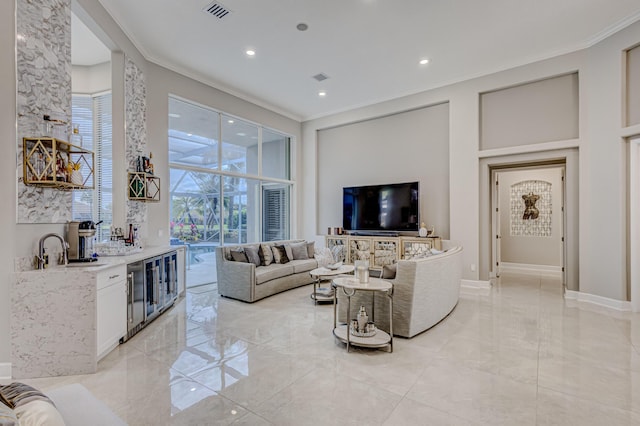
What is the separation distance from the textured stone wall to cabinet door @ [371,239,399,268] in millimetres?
5229

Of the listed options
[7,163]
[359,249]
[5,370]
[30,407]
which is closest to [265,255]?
[359,249]

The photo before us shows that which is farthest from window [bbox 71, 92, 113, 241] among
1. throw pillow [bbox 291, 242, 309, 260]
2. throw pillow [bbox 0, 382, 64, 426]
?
throw pillow [bbox 0, 382, 64, 426]

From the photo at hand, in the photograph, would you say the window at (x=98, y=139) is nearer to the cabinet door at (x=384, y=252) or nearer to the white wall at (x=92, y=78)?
the white wall at (x=92, y=78)

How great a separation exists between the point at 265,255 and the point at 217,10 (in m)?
3.77

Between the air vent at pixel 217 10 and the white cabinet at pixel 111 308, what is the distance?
10.7 ft

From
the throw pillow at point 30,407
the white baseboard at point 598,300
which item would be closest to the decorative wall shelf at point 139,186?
the throw pillow at point 30,407

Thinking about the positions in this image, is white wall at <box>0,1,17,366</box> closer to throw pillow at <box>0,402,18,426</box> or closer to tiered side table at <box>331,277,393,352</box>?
throw pillow at <box>0,402,18,426</box>

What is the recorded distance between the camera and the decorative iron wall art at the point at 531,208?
25.7ft

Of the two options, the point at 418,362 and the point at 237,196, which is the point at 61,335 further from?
the point at 237,196

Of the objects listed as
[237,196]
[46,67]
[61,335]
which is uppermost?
[46,67]

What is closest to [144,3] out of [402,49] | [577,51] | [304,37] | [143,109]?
[143,109]

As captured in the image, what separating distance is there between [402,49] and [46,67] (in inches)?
178

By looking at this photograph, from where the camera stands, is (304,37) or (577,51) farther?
(577,51)

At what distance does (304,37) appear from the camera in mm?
4555
